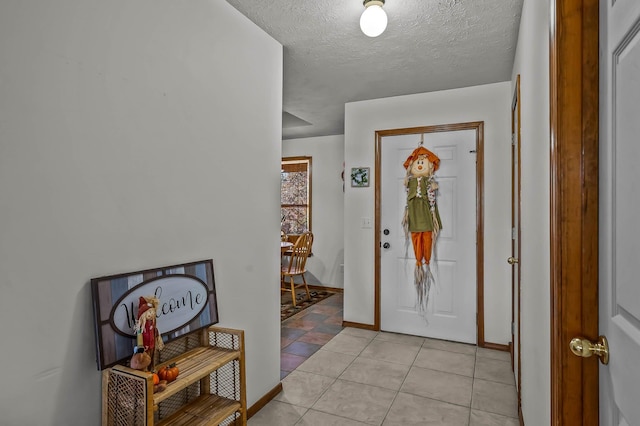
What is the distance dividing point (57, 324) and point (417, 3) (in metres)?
2.21

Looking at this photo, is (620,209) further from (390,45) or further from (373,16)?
(390,45)

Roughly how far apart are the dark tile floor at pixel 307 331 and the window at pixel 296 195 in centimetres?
141

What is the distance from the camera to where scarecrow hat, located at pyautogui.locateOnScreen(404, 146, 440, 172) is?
11.2 feet

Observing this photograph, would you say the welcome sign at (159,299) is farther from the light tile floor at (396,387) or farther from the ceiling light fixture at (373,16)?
the ceiling light fixture at (373,16)

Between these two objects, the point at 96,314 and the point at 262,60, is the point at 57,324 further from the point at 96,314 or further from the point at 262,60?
the point at 262,60

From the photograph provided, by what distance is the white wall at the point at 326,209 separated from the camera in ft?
18.2

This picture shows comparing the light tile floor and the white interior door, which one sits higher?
the white interior door

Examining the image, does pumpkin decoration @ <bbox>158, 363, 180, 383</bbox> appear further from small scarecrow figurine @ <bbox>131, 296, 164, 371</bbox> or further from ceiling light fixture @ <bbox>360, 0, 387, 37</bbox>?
ceiling light fixture @ <bbox>360, 0, 387, 37</bbox>

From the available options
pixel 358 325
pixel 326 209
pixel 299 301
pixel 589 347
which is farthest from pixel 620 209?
pixel 326 209

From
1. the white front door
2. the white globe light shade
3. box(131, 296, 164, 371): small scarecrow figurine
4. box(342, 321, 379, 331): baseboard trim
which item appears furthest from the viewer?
box(342, 321, 379, 331): baseboard trim

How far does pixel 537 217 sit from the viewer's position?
1.45 meters

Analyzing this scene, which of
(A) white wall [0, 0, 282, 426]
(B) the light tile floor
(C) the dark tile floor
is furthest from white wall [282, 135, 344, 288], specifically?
(A) white wall [0, 0, 282, 426]

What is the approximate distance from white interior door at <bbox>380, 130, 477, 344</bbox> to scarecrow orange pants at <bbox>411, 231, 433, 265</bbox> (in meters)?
0.10

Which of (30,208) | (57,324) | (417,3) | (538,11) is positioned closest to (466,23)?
(417,3)
